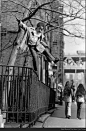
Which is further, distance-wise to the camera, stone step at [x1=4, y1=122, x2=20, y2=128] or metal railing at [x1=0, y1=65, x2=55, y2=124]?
metal railing at [x1=0, y1=65, x2=55, y2=124]

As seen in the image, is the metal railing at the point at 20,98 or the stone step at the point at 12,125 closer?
the stone step at the point at 12,125

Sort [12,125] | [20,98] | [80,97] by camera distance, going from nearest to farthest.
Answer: [12,125]
[20,98]
[80,97]

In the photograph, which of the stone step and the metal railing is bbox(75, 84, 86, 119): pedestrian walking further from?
the stone step

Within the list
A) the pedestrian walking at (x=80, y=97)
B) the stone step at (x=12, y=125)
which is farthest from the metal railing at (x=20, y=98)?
the pedestrian walking at (x=80, y=97)

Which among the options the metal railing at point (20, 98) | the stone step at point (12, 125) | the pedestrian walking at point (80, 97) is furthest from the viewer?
the pedestrian walking at point (80, 97)

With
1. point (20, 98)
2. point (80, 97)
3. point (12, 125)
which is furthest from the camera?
point (80, 97)

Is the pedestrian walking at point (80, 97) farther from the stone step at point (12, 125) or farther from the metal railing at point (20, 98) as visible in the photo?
the stone step at point (12, 125)

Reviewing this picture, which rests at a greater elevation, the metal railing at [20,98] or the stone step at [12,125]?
the metal railing at [20,98]

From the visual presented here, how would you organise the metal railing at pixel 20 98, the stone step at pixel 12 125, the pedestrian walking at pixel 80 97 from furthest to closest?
the pedestrian walking at pixel 80 97
the metal railing at pixel 20 98
the stone step at pixel 12 125

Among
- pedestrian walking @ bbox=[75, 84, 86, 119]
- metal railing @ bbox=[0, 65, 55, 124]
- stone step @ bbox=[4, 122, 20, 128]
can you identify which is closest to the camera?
stone step @ bbox=[4, 122, 20, 128]

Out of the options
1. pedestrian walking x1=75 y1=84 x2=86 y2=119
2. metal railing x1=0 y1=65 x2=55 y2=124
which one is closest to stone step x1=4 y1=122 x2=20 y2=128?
A: metal railing x1=0 y1=65 x2=55 y2=124

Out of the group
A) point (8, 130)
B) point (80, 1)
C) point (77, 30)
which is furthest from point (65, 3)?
point (8, 130)

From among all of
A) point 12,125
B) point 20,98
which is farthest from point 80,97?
point 12,125

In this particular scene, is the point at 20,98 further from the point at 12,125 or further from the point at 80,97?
the point at 80,97
